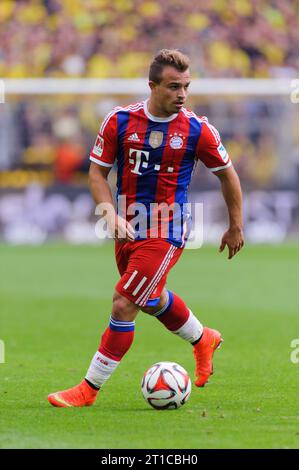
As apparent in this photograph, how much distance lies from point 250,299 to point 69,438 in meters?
8.17

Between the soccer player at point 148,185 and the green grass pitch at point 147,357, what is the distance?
1.47ft

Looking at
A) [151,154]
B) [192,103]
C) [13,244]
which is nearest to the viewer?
[151,154]

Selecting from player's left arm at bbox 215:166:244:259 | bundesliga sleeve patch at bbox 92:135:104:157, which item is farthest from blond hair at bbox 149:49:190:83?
player's left arm at bbox 215:166:244:259

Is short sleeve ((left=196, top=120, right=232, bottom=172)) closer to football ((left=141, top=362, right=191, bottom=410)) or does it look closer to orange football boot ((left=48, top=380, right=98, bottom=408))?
football ((left=141, top=362, right=191, bottom=410))

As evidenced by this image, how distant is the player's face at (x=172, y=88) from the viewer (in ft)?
20.4

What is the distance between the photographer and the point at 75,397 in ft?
20.5

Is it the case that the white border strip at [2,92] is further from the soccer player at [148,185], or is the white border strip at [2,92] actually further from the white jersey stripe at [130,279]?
the white jersey stripe at [130,279]

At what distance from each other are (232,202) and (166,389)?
132cm

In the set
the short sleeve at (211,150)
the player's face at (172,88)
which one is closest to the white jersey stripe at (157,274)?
the short sleeve at (211,150)

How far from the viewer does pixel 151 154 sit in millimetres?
6383

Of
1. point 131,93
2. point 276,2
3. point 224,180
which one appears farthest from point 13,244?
point 224,180

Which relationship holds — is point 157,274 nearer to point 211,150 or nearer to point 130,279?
point 130,279
